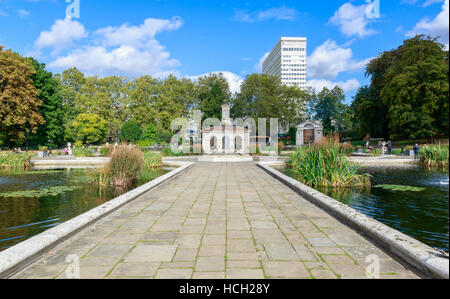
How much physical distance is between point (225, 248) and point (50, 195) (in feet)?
21.8

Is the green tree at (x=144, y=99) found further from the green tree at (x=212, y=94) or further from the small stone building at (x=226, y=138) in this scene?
the small stone building at (x=226, y=138)

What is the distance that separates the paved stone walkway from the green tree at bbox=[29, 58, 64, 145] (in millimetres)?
32799

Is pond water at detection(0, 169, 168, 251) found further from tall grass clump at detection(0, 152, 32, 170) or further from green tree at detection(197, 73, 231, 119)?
green tree at detection(197, 73, 231, 119)

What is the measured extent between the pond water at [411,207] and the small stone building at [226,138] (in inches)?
621

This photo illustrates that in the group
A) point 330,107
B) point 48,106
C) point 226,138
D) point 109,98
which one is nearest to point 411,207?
point 226,138

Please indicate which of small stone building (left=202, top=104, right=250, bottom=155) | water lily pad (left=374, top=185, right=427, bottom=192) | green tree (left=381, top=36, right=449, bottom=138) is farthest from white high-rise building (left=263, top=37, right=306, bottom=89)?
water lily pad (left=374, top=185, right=427, bottom=192)

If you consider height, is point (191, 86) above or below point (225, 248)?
above

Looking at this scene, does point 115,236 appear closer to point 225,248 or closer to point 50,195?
point 225,248

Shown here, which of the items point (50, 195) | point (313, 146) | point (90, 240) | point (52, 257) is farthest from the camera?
point (313, 146)

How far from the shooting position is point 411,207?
605 centimetres

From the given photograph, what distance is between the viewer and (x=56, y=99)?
1303 inches

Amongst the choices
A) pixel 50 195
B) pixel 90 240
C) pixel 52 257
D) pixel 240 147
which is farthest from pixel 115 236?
pixel 240 147
